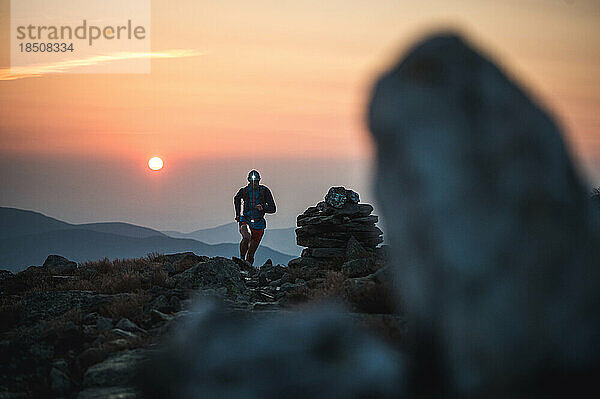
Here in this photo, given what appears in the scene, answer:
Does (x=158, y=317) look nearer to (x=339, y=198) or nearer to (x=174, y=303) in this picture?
(x=174, y=303)

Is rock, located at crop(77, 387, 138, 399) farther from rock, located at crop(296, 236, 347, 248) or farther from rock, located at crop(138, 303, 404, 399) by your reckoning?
rock, located at crop(296, 236, 347, 248)

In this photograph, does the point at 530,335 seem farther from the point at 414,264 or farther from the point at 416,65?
the point at 416,65

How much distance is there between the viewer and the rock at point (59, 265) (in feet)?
62.9

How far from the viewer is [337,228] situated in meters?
24.6

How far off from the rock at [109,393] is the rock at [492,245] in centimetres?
238

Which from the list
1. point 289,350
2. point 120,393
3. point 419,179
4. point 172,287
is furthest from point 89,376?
point 172,287

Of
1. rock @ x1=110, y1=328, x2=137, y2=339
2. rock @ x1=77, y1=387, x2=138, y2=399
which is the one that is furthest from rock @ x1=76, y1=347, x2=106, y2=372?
rock @ x1=77, y1=387, x2=138, y2=399

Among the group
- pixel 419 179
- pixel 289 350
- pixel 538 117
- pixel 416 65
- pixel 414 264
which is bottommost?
pixel 289 350

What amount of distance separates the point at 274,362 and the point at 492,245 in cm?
186

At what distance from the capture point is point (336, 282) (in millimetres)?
9586

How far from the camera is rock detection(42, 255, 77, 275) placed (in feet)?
62.9

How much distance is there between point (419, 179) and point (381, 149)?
528mm

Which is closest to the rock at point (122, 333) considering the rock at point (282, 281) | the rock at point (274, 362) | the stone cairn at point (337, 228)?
the rock at point (274, 362)

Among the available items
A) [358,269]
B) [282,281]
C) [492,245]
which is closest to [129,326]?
[358,269]
